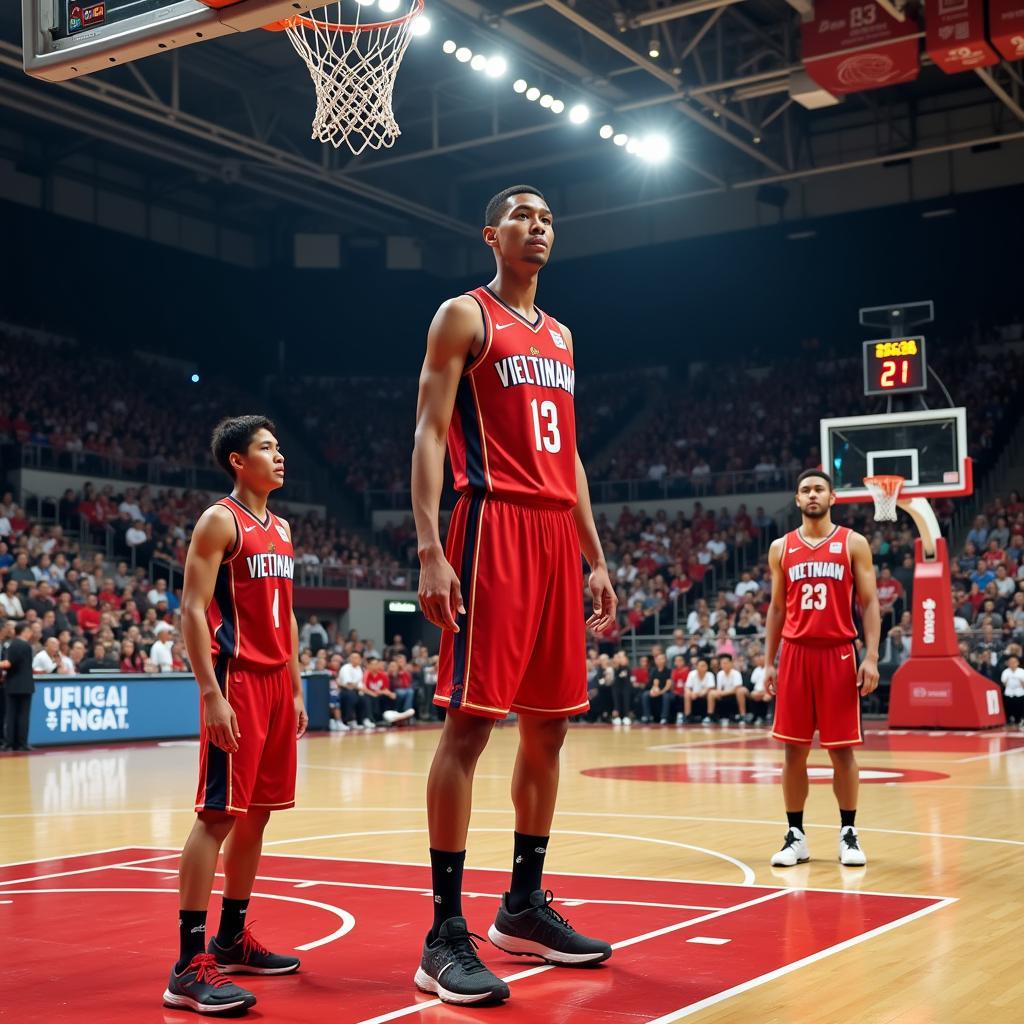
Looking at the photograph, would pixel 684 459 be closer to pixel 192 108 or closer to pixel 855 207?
pixel 855 207

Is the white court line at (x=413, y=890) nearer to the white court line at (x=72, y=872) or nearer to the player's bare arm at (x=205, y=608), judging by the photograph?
the white court line at (x=72, y=872)

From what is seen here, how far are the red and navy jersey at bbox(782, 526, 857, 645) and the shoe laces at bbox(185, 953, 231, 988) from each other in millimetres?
4082

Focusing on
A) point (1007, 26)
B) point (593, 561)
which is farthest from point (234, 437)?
point (1007, 26)

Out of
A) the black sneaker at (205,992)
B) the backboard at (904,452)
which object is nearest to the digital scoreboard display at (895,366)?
the backboard at (904,452)

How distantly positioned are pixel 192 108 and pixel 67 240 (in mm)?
4407

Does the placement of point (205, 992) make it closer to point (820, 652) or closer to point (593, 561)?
point (593, 561)

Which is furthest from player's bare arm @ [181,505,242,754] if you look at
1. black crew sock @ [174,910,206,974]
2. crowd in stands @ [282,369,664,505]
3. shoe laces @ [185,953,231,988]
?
crowd in stands @ [282,369,664,505]

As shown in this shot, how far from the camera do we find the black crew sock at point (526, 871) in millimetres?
4613

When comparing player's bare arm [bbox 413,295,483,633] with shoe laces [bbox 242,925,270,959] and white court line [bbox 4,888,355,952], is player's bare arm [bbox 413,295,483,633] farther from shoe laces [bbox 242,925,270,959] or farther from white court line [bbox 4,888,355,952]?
white court line [bbox 4,888,355,952]

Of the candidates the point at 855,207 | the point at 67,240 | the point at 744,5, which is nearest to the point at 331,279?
the point at 67,240

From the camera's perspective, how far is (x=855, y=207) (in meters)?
29.0

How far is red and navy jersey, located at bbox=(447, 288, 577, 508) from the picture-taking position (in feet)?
14.7

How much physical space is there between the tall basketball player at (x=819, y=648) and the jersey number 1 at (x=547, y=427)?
2.80m

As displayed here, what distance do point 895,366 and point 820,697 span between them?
38.9 feet
